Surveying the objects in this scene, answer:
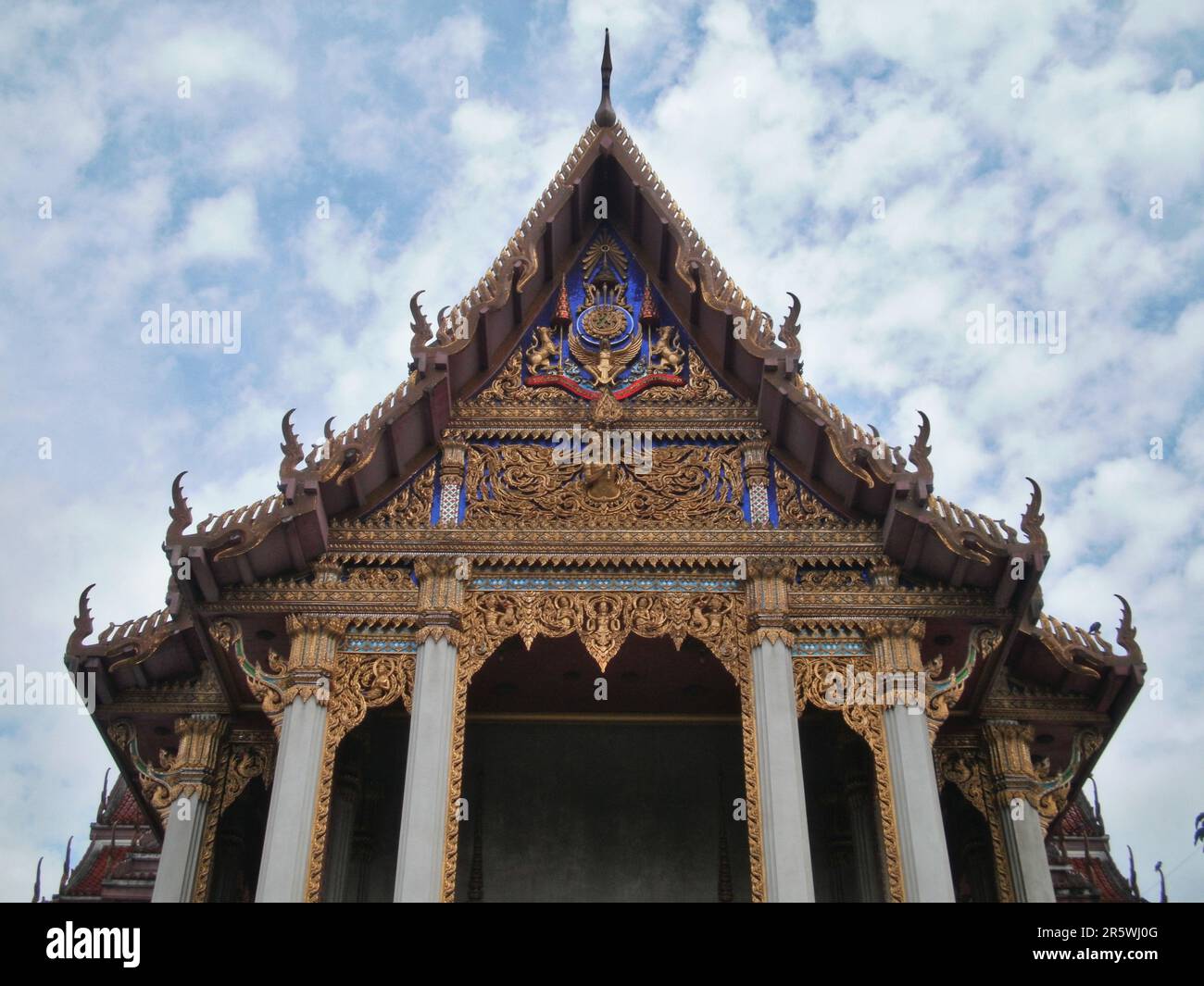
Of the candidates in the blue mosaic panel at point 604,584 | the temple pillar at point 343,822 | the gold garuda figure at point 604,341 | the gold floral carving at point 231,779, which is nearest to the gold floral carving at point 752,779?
the blue mosaic panel at point 604,584

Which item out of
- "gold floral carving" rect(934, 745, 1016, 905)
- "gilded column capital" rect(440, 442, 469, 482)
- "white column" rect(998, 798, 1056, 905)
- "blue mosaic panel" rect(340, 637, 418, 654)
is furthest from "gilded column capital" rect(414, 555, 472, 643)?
"white column" rect(998, 798, 1056, 905)

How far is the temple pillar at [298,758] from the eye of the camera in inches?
450

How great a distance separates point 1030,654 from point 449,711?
572cm

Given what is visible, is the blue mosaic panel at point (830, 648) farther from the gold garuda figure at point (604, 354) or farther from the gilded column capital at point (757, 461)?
the gold garuda figure at point (604, 354)

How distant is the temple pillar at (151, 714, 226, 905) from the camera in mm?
13109

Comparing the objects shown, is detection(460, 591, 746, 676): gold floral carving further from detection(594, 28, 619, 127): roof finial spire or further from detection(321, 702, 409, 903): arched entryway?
detection(594, 28, 619, 127): roof finial spire

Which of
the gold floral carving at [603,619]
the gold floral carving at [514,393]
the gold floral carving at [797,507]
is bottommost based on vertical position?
the gold floral carving at [603,619]

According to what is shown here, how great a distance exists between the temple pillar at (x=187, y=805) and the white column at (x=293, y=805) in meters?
1.80

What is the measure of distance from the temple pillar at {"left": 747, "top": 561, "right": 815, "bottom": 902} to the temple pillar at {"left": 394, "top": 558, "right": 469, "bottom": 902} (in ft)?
8.67

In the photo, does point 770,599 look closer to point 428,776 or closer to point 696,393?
point 696,393

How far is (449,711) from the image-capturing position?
40.3 ft
